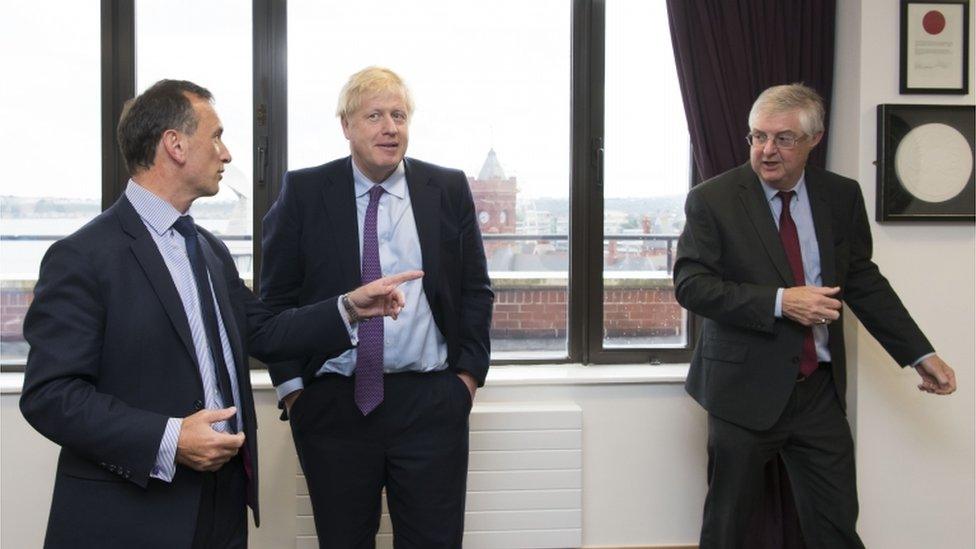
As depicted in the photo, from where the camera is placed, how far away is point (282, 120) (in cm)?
307

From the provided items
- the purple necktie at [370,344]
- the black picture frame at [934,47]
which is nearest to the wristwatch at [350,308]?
the purple necktie at [370,344]

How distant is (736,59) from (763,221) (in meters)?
0.91

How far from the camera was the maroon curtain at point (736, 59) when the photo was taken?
2986mm

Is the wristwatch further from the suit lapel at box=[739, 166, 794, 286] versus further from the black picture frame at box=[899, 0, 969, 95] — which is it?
the black picture frame at box=[899, 0, 969, 95]

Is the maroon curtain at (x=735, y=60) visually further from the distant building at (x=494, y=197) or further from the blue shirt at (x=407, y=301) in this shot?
the blue shirt at (x=407, y=301)

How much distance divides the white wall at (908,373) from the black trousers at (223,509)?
2.18m

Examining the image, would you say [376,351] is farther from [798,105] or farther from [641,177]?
[641,177]

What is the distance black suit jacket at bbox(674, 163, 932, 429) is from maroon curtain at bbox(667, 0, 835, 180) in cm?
56

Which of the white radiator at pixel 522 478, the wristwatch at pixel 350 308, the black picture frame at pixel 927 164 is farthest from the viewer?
the white radiator at pixel 522 478

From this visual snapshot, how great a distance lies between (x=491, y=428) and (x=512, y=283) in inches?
24.7

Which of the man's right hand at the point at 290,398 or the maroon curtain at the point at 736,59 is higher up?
the maroon curtain at the point at 736,59

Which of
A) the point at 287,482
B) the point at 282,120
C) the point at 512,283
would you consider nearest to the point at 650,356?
the point at 512,283

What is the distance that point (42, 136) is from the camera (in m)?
3.05

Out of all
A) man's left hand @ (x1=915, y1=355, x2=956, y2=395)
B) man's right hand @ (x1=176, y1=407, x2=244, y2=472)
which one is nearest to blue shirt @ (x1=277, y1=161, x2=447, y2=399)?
man's right hand @ (x1=176, y1=407, x2=244, y2=472)
